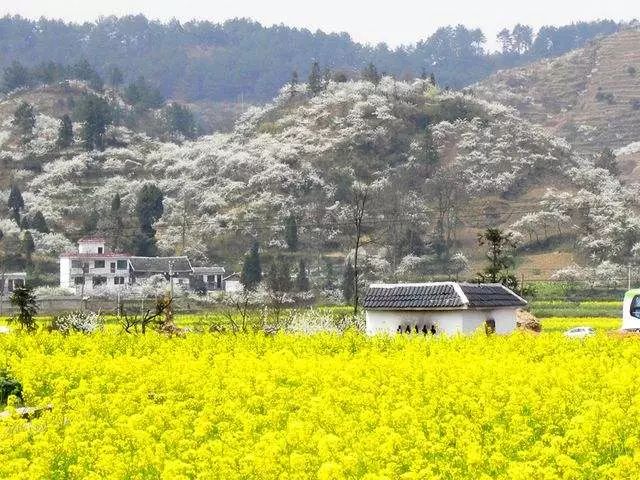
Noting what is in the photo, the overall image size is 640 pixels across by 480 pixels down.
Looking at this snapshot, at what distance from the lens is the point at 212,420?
14.0 meters

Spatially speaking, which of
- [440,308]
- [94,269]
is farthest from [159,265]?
[440,308]

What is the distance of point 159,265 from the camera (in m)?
89.7

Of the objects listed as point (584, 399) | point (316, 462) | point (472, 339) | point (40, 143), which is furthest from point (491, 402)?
point (40, 143)

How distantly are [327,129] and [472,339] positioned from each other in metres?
101

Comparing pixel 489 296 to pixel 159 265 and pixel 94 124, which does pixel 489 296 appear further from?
pixel 94 124

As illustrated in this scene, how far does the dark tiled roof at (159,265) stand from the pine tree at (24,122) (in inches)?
1956

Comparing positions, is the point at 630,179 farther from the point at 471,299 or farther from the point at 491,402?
the point at 491,402

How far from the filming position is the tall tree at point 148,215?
328ft

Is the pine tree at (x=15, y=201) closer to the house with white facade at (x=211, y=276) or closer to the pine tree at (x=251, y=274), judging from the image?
the house with white facade at (x=211, y=276)

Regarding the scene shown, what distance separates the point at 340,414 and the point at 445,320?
1677cm

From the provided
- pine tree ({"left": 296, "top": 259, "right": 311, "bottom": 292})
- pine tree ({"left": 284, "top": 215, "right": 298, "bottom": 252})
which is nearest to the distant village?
pine tree ({"left": 296, "top": 259, "right": 311, "bottom": 292})

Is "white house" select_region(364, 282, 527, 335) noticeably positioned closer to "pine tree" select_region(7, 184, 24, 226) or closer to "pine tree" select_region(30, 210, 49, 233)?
"pine tree" select_region(30, 210, 49, 233)

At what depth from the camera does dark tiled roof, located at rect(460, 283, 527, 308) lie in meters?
30.0

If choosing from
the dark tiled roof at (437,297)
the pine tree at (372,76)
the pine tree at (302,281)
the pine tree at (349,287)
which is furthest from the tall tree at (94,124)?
the dark tiled roof at (437,297)
